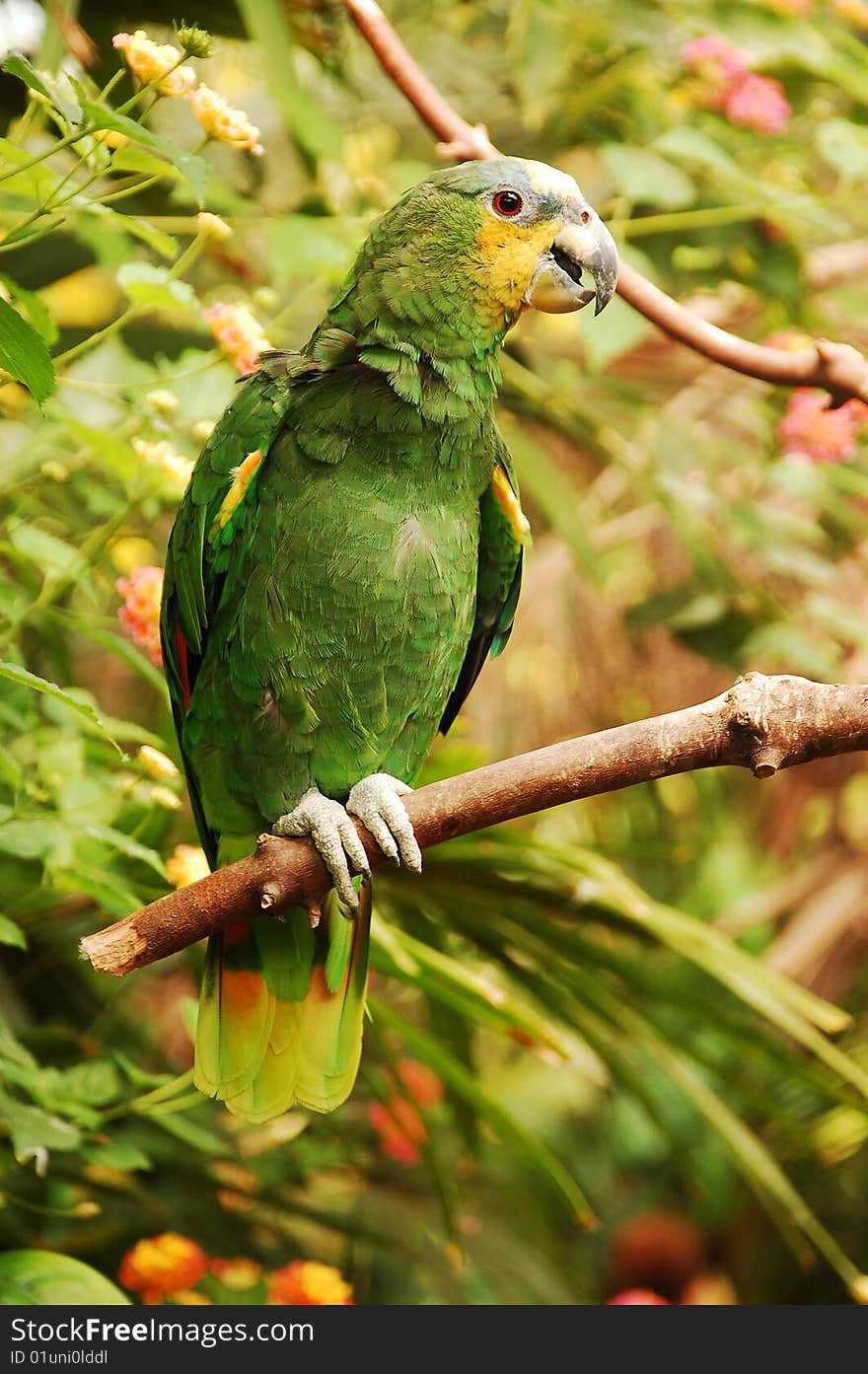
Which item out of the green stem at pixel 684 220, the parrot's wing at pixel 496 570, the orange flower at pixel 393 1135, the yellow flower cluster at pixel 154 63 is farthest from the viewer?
the orange flower at pixel 393 1135

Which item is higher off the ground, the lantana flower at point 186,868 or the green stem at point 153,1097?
the lantana flower at point 186,868

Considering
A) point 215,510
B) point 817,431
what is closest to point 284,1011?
point 215,510

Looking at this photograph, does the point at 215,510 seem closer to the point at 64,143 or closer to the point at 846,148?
the point at 64,143

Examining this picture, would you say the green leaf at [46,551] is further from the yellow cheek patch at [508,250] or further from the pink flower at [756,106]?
the pink flower at [756,106]

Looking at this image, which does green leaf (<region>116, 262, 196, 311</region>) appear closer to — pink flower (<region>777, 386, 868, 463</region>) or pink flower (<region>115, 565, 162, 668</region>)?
pink flower (<region>115, 565, 162, 668</region>)

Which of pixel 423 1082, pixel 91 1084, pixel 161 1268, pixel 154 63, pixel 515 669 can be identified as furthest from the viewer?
pixel 515 669

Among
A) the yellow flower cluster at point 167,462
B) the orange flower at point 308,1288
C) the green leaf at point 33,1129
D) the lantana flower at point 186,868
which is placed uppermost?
the yellow flower cluster at point 167,462

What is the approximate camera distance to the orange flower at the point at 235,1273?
1.49m

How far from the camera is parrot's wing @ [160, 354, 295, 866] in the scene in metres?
1.15

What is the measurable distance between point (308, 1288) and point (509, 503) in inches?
32.3

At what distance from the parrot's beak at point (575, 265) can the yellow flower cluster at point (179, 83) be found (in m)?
0.26

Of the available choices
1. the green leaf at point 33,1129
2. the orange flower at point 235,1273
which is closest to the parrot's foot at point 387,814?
the green leaf at point 33,1129

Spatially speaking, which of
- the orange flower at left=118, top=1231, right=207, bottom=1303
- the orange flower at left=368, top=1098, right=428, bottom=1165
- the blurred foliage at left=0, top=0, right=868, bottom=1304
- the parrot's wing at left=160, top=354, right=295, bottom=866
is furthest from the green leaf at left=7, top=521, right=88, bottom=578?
the orange flower at left=368, top=1098, right=428, bottom=1165

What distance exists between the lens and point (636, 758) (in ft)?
2.86
